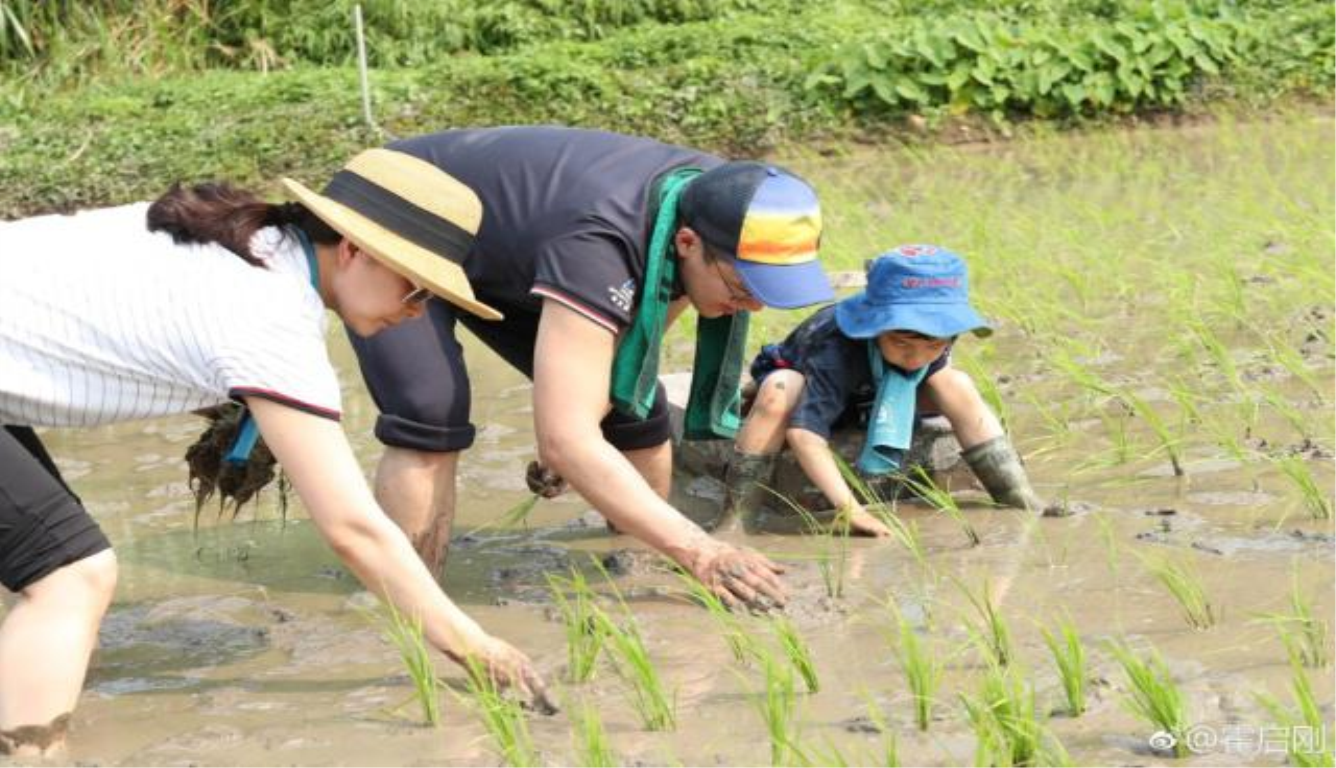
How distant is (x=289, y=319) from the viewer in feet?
9.68

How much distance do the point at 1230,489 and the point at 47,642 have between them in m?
2.50

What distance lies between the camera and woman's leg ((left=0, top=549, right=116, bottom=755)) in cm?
293

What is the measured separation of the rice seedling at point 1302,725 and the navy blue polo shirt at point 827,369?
61.5 inches

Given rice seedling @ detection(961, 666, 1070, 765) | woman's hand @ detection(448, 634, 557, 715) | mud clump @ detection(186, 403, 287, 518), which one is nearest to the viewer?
rice seedling @ detection(961, 666, 1070, 765)

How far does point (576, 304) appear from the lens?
3.49 m

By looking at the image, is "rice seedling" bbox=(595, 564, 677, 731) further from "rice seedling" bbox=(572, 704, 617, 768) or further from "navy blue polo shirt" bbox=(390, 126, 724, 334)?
"navy blue polo shirt" bbox=(390, 126, 724, 334)

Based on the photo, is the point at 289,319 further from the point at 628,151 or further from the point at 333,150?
the point at 333,150

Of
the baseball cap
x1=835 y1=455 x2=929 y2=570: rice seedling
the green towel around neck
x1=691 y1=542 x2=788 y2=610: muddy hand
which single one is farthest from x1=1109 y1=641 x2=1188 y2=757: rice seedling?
the green towel around neck

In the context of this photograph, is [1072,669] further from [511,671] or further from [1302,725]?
[511,671]

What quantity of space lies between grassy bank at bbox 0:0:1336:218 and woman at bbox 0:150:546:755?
616 cm

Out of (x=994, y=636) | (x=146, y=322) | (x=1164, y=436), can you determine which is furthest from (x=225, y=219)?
(x=1164, y=436)

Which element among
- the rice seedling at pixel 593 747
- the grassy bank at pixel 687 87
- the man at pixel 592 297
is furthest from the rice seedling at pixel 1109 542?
the grassy bank at pixel 687 87

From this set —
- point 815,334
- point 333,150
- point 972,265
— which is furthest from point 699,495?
point 333,150

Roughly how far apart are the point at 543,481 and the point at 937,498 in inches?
36.0
